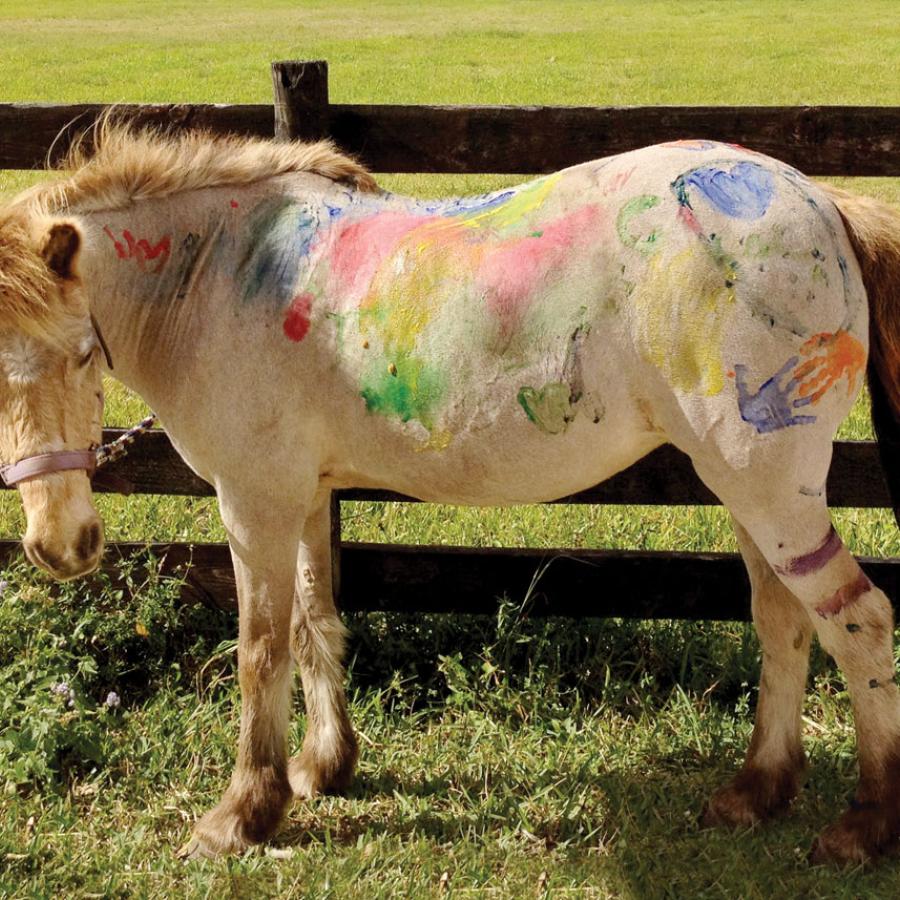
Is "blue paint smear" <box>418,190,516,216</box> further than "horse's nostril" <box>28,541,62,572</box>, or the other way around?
"blue paint smear" <box>418,190,516,216</box>

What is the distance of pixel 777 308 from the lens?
8.82 ft

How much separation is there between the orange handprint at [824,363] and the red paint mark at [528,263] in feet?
1.93

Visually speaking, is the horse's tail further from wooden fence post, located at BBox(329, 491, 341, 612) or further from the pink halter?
the pink halter

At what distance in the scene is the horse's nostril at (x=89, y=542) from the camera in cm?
291

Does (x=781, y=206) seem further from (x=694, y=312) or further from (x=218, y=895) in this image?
(x=218, y=895)

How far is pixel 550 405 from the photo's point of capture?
2840 millimetres

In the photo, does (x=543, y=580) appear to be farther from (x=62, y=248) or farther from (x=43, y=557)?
(x=62, y=248)

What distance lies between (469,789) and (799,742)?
3.25 feet

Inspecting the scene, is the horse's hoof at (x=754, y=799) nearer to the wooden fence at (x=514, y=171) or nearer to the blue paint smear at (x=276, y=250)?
the wooden fence at (x=514, y=171)

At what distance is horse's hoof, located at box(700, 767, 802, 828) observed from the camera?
331 cm

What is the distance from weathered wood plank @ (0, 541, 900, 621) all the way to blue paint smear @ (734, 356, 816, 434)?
1381 mm

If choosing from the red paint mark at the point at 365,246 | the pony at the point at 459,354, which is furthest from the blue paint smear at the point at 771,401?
the red paint mark at the point at 365,246

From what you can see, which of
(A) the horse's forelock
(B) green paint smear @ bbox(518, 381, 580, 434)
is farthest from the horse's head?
(B) green paint smear @ bbox(518, 381, 580, 434)

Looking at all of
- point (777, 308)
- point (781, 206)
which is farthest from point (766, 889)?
point (781, 206)
